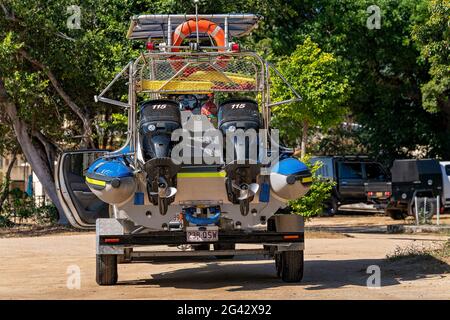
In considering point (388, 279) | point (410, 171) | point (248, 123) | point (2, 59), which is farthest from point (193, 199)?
point (410, 171)

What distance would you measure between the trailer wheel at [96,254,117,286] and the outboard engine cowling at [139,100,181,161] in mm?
1676

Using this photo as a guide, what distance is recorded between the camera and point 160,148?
11.4 metres

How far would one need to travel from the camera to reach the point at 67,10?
25.6 m

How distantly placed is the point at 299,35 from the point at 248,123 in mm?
21731

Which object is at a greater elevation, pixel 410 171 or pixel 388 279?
pixel 410 171

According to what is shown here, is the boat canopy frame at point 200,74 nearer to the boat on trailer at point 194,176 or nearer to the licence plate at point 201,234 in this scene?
the boat on trailer at point 194,176

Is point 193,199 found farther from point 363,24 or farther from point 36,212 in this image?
point 363,24

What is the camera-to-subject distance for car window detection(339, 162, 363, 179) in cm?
3506

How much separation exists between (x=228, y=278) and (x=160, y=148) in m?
3.08

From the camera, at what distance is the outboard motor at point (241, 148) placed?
11.4 m
